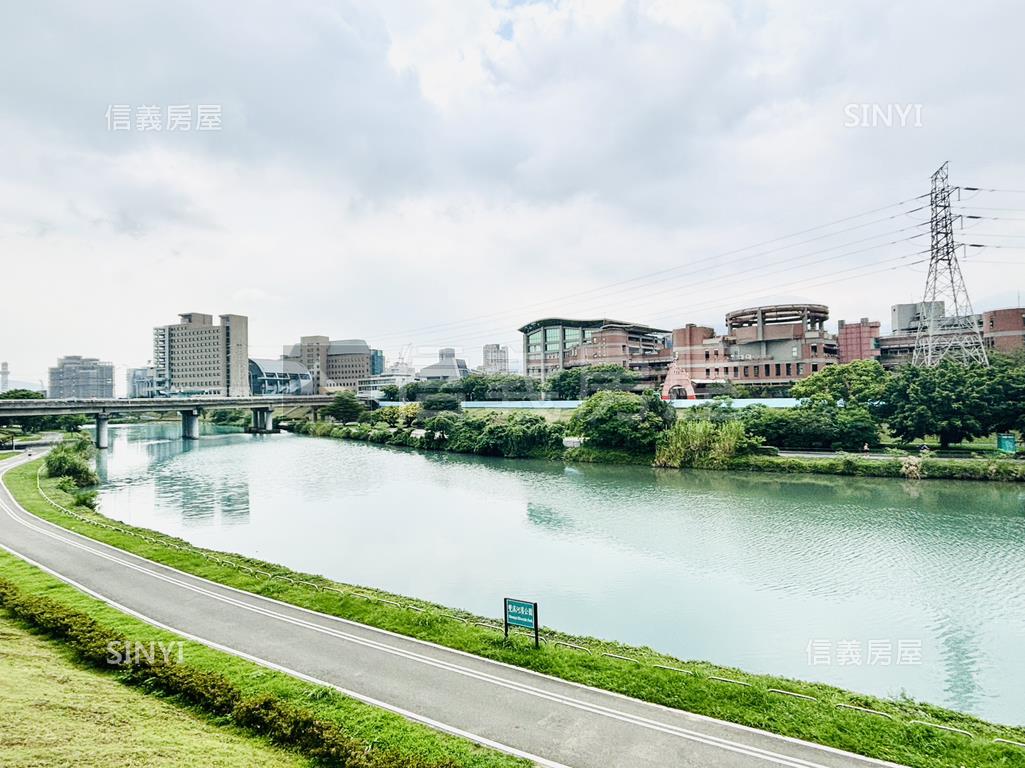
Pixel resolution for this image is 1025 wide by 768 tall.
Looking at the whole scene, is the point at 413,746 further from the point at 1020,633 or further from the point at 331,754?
the point at 1020,633

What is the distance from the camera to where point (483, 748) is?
22.0 feet

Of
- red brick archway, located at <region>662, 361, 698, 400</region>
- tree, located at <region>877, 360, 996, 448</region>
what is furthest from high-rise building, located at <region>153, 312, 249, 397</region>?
tree, located at <region>877, 360, 996, 448</region>

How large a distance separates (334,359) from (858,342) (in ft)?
348

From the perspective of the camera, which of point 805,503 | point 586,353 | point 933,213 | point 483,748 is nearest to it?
point 483,748

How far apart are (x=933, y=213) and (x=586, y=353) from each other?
148 feet

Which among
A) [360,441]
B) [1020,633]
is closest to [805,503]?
[1020,633]

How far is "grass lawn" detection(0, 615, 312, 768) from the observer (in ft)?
18.6

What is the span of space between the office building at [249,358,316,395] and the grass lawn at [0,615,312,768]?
11527 centimetres

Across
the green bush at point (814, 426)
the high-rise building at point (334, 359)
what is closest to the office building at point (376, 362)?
the high-rise building at point (334, 359)

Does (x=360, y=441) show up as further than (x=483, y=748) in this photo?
Yes

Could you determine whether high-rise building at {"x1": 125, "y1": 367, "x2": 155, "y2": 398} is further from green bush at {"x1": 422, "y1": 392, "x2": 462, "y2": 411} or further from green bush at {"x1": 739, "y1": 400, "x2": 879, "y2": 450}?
green bush at {"x1": 739, "y1": 400, "x2": 879, "y2": 450}

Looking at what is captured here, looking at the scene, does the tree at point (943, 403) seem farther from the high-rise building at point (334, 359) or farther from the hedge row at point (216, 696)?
the high-rise building at point (334, 359)

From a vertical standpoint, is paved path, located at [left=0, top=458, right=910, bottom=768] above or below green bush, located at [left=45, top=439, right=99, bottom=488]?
below

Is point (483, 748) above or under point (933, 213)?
under
